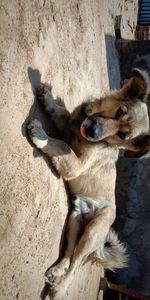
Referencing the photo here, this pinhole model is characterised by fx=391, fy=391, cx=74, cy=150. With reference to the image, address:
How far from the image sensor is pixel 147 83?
3420 millimetres

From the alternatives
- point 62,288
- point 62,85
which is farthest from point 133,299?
point 62,85

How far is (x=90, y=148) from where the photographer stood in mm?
3416

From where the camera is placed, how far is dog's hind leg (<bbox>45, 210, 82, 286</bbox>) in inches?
131

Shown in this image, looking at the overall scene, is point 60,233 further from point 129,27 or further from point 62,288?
point 129,27

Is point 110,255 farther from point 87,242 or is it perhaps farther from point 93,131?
point 93,131

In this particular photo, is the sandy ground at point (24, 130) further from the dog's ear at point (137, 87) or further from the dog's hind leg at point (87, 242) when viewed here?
the dog's ear at point (137, 87)

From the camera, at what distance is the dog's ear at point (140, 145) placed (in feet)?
11.5

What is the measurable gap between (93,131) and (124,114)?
0.40 meters

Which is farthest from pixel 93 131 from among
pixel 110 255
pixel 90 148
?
pixel 110 255

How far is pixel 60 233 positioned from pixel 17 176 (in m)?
1.11

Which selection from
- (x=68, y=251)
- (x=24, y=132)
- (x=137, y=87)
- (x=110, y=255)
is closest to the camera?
(x=24, y=132)

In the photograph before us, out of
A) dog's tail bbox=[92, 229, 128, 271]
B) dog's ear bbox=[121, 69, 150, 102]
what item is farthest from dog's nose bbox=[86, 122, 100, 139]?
dog's tail bbox=[92, 229, 128, 271]

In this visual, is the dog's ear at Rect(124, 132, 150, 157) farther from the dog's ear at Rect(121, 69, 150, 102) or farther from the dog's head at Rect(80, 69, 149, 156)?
the dog's ear at Rect(121, 69, 150, 102)

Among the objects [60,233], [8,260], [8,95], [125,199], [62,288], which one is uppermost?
[8,95]
